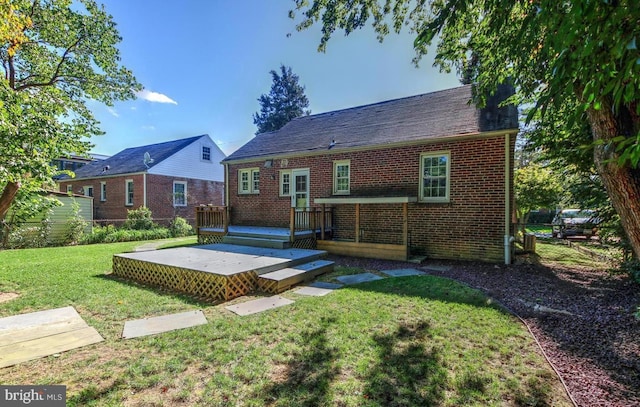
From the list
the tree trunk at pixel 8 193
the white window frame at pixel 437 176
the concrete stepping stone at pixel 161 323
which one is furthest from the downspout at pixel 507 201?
the tree trunk at pixel 8 193

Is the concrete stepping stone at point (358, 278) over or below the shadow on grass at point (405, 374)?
below

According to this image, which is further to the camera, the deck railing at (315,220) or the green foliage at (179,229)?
the green foliage at (179,229)

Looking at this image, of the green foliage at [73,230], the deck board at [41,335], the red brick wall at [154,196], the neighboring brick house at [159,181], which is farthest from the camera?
the neighboring brick house at [159,181]

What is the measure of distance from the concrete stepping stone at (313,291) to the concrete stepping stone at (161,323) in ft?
6.35

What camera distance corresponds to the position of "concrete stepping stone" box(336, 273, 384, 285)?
649 centimetres

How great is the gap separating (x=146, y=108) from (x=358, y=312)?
23309mm

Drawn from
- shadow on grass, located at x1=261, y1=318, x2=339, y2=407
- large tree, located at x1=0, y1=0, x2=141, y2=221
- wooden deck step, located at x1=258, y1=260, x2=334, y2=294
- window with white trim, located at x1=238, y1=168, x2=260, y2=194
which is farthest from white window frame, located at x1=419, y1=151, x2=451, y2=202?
large tree, located at x1=0, y1=0, x2=141, y2=221

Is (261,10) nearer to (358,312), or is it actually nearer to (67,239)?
(358,312)

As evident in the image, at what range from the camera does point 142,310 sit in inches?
189

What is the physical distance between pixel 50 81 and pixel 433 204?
13.4 meters

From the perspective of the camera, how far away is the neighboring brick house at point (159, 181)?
19094 millimetres

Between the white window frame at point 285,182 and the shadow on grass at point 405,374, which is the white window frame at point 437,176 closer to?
the white window frame at point 285,182

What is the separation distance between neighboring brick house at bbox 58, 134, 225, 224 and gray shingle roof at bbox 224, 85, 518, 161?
326 inches

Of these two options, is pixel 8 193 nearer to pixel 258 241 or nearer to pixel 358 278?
pixel 258 241
